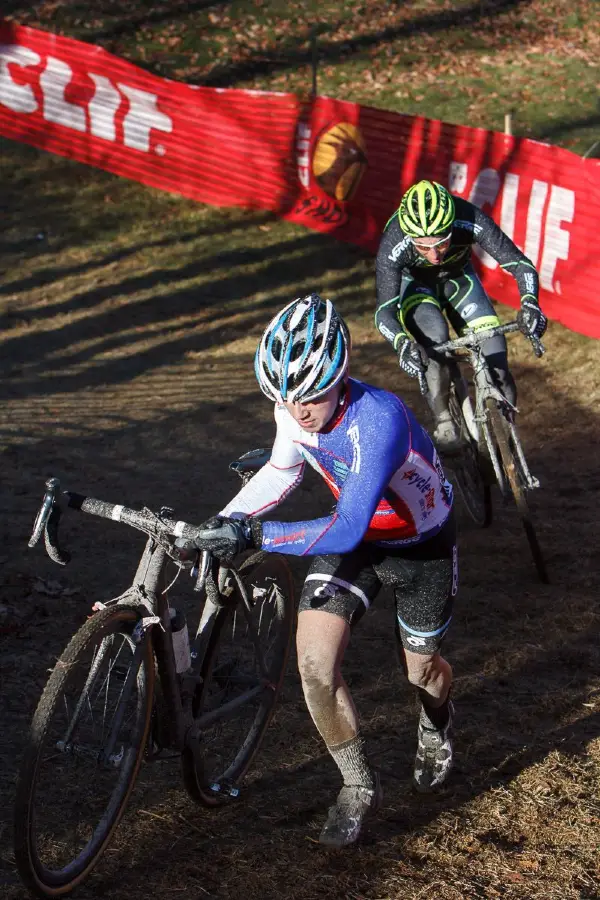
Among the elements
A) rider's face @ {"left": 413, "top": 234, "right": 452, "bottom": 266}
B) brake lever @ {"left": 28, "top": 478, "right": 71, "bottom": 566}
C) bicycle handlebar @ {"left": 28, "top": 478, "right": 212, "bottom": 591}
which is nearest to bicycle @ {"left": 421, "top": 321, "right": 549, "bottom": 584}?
rider's face @ {"left": 413, "top": 234, "right": 452, "bottom": 266}

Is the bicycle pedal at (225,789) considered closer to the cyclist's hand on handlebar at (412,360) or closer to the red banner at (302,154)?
the cyclist's hand on handlebar at (412,360)

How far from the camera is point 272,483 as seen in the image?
4.33 metres

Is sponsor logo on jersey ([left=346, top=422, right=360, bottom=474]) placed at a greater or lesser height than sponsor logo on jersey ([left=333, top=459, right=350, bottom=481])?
greater

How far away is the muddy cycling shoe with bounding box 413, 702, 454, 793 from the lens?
4.74m

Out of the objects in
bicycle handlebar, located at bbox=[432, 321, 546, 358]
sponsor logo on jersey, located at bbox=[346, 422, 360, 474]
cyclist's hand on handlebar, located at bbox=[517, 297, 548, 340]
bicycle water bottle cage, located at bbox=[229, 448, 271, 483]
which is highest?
sponsor logo on jersey, located at bbox=[346, 422, 360, 474]

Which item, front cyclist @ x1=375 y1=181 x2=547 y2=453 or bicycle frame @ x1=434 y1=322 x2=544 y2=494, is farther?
bicycle frame @ x1=434 y1=322 x2=544 y2=494

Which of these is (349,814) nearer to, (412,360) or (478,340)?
(412,360)

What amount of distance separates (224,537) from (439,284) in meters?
4.46

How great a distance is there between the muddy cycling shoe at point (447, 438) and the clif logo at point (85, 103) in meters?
9.19

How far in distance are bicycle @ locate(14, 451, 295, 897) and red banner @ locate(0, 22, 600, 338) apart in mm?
7881

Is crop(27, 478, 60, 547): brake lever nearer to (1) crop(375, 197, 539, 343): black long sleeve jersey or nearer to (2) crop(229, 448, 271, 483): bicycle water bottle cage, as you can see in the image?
(2) crop(229, 448, 271, 483): bicycle water bottle cage

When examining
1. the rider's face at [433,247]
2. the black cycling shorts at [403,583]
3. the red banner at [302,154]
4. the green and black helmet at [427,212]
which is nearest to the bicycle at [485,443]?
the rider's face at [433,247]

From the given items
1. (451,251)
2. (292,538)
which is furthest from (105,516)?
(451,251)

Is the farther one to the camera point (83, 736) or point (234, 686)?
point (234, 686)
